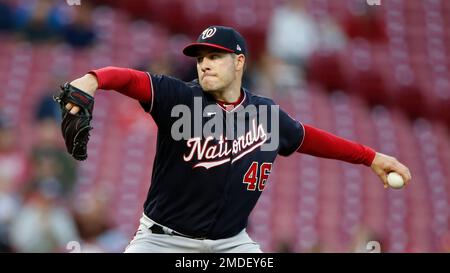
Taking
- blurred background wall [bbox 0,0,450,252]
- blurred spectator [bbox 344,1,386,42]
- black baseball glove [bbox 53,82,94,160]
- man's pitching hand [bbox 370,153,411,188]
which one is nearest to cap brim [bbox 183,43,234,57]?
black baseball glove [bbox 53,82,94,160]

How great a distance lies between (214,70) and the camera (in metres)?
3.62

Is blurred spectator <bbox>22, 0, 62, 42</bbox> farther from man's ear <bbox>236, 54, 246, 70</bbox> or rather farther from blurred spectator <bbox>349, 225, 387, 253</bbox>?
man's ear <bbox>236, 54, 246, 70</bbox>

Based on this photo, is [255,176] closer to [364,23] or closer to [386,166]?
[386,166]

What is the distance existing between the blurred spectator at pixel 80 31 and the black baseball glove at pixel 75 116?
488 cm

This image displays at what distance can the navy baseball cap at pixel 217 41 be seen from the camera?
141 inches

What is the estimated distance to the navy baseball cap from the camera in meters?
3.58

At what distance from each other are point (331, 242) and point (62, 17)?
309 cm

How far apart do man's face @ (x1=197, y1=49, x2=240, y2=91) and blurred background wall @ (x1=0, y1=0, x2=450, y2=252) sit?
8.59ft

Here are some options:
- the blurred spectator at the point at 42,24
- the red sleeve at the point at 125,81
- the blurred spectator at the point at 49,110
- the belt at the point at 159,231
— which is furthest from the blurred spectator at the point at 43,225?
the red sleeve at the point at 125,81

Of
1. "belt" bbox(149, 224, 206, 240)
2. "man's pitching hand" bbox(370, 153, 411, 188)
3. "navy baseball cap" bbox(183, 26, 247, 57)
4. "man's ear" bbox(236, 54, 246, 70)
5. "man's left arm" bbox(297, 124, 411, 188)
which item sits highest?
"navy baseball cap" bbox(183, 26, 247, 57)

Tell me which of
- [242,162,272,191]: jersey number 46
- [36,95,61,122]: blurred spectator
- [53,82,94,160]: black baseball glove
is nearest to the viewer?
[53,82,94,160]: black baseball glove

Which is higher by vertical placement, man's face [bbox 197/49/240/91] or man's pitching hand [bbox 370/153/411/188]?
man's face [bbox 197/49/240/91]

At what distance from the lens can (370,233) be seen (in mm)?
6461
